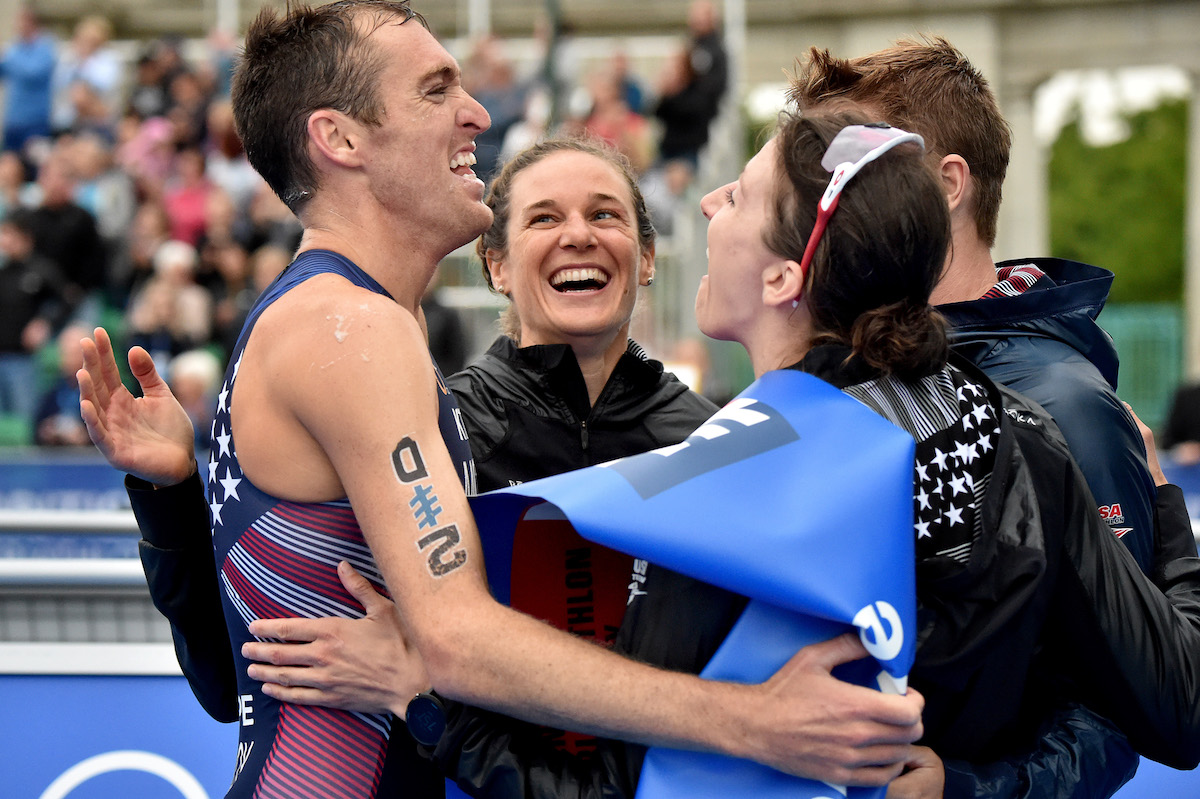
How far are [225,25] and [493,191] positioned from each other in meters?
16.3

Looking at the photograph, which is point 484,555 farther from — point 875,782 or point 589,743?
point 875,782

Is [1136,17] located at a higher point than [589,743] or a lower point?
higher

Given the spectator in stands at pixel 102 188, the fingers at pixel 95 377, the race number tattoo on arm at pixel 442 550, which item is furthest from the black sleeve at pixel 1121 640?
the spectator in stands at pixel 102 188

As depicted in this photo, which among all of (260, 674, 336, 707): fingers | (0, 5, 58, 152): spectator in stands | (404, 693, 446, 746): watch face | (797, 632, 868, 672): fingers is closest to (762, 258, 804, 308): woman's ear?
(797, 632, 868, 672): fingers

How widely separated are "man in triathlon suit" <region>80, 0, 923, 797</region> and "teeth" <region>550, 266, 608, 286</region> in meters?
0.67

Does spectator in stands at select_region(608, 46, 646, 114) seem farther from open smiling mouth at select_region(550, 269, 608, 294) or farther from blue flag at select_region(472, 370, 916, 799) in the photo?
blue flag at select_region(472, 370, 916, 799)

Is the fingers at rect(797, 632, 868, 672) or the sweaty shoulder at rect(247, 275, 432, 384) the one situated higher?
the sweaty shoulder at rect(247, 275, 432, 384)

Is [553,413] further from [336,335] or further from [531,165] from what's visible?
[336,335]

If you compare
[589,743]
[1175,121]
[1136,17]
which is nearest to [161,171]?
[589,743]

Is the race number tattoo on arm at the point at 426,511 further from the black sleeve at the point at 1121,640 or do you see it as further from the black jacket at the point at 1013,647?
the black sleeve at the point at 1121,640

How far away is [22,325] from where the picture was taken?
403 inches

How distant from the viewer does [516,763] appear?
2.04 m

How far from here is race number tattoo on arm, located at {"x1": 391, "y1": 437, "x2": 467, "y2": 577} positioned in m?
2.07

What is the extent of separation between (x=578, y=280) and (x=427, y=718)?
1529 millimetres
